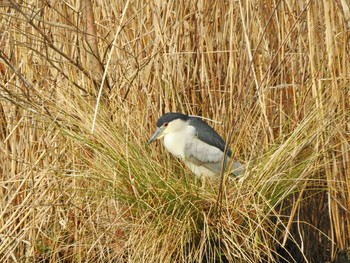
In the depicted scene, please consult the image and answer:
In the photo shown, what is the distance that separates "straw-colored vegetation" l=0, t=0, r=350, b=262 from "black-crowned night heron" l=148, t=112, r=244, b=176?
83 mm

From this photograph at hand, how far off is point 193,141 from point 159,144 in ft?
0.78

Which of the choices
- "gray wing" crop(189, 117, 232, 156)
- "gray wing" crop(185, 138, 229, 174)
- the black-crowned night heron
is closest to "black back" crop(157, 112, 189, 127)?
the black-crowned night heron

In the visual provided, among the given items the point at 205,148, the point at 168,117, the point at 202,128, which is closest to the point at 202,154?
the point at 205,148

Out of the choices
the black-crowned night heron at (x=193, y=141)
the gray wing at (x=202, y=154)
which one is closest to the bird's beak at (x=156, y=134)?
the black-crowned night heron at (x=193, y=141)

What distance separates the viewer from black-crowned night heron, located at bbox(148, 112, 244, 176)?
13.4 feet

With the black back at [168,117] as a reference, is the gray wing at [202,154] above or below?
below

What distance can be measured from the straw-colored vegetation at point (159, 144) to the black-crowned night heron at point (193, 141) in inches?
3.3

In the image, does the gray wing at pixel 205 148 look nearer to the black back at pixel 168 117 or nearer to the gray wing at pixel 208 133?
the gray wing at pixel 208 133

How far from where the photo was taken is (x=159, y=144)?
14.3 feet

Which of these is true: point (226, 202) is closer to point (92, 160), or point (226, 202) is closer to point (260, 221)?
point (260, 221)

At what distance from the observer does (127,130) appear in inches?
143

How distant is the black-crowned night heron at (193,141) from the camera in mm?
4090

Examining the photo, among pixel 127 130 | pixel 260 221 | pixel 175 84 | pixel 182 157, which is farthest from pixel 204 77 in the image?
pixel 260 221

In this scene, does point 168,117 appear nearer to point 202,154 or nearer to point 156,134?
point 156,134
